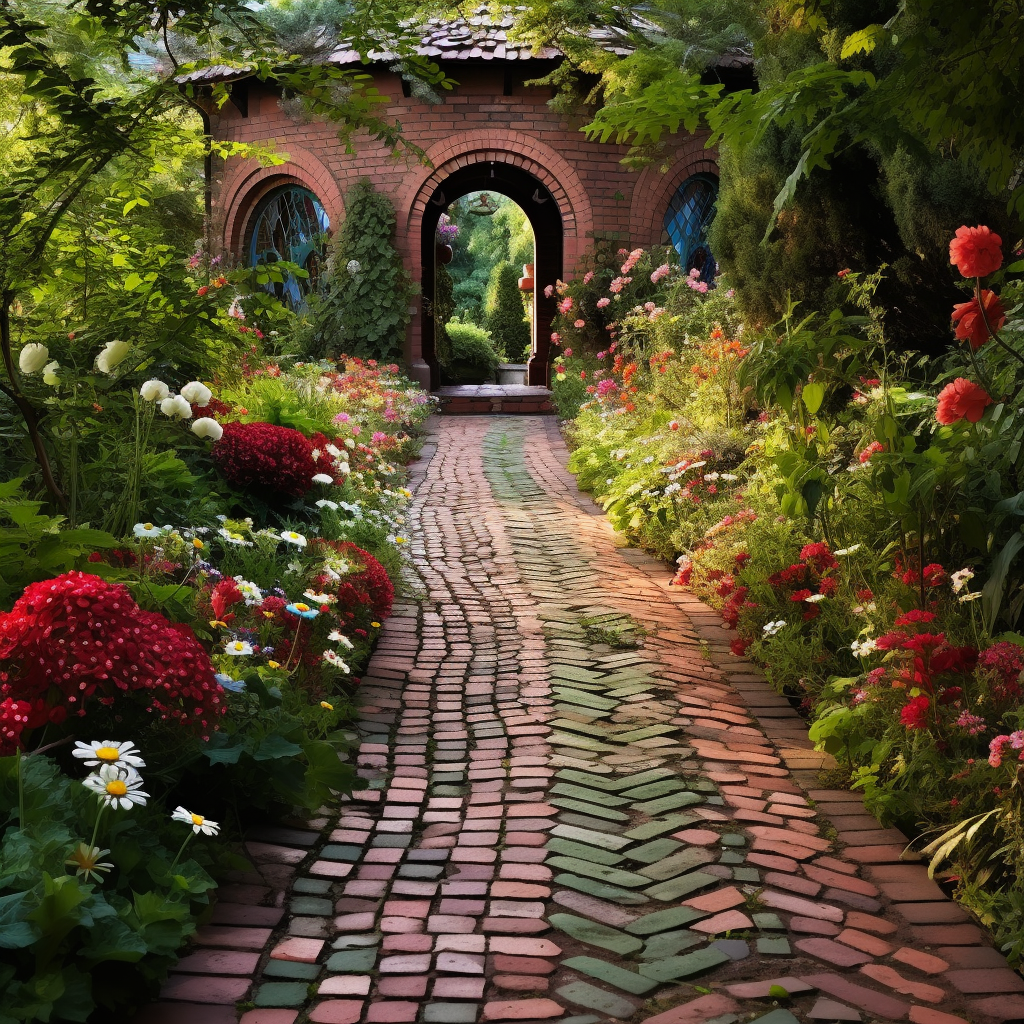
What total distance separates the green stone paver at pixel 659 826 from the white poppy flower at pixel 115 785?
1.60 metres

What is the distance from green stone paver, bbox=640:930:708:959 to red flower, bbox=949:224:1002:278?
2236 millimetres

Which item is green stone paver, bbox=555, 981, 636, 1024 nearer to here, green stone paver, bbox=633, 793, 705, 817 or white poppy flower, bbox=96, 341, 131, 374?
green stone paver, bbox=633, 793, 705, 817

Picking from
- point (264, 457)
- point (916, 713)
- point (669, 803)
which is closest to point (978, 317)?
point (916, 713)

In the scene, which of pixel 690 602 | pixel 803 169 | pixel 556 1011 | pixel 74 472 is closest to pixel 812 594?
pixel 690 602

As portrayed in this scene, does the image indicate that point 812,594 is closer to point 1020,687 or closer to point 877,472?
point 877,472

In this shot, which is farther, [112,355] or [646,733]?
[646,733]

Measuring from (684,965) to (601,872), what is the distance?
522 millimetres

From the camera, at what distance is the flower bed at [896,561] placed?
3.17m

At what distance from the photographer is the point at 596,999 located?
2461 millimetres

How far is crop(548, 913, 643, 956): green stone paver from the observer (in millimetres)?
2697

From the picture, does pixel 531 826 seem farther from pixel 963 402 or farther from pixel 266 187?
pixel 266 187

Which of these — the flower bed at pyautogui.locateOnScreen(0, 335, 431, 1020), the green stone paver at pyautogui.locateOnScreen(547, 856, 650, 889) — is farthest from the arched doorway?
the green stone paver at pyautogui.locateOnScreen(547, 856, 650, 889)

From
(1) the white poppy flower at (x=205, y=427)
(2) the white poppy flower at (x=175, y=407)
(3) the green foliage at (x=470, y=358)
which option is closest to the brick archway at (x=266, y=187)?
(3) the green foliage at (x=470, y=358)

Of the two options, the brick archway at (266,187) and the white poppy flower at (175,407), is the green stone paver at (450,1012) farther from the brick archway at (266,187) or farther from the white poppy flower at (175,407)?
the brick archway at (266,187)
